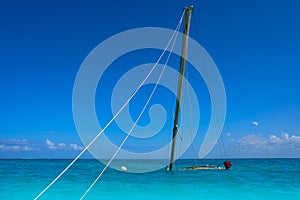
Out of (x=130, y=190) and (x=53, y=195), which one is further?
(x=130, y=190)

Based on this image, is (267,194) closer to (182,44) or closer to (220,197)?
(220,197)

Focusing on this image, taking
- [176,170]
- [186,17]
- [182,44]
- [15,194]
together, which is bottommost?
[15,194]

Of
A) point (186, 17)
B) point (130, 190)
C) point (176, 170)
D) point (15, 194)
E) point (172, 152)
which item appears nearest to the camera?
point (15, 194)

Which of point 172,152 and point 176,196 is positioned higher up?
point 172,152

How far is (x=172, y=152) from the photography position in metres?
28.0

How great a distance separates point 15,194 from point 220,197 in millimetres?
13273

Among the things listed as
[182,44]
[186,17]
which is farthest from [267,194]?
[186,17]

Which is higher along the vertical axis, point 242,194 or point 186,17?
point 186,17

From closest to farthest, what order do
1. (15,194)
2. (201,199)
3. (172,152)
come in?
(201,199)
(15,194)
(172,152)

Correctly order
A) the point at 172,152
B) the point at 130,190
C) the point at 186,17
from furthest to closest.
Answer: the point at 172,152
the point at 186,17
the point at 130,190

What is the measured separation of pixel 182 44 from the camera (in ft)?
84.6

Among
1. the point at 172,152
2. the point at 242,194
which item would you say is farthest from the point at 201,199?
the point at 172,152

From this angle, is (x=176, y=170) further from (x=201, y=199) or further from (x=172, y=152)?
(x=201, y=199)

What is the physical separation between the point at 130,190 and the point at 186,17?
13.9 m
